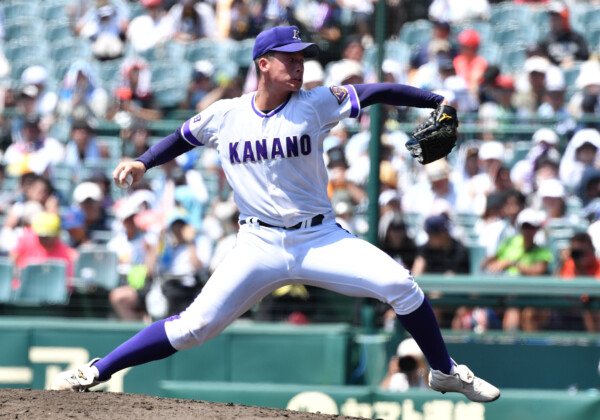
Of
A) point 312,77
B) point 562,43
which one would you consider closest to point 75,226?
point 312,77

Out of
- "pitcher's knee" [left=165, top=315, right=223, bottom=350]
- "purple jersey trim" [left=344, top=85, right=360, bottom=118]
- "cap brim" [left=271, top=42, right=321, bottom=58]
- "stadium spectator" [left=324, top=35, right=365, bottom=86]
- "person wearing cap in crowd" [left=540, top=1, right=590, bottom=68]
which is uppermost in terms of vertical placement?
"person wearing cap in crowd" [left=540, top=1, right=590, bottom=68]

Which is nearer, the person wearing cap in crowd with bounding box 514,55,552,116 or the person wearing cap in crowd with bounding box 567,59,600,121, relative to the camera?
the person wearing cap in crowd with bounding box 567,59,600,121

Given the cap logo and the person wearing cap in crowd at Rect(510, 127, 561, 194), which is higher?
the person wearing cap in crowd at Rect(510, 127, 561, 194)

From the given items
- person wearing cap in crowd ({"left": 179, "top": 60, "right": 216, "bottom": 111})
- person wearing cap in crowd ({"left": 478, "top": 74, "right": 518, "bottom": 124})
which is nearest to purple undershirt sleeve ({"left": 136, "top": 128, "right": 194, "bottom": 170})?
person wearing cap in crowd ({"left": 478, "top": 74, "right": 518, "bottom": 124})

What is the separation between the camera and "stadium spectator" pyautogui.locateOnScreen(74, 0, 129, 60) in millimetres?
9750

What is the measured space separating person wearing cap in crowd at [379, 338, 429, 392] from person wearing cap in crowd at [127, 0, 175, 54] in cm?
519

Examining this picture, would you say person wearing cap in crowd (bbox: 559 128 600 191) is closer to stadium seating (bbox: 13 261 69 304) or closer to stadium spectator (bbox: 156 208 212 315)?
stadium spectator (bbox: 156 208 212 315)

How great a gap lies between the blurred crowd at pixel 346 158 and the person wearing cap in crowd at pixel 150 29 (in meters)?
0.03

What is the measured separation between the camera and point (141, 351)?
3.82m

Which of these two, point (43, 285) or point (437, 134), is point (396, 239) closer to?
point (437, 134)

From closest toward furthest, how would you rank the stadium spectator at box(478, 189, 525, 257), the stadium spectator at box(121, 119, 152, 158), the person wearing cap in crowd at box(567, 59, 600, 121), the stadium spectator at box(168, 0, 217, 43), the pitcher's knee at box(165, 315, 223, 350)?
the pitcher's knee at box(165, 315, 223, 350) → the stadium spectator at box(478, 189, 525, 257) → the person wearing cap in crowd at box(567, 59, 600, 121) → the stadium spectator at box(121, 119, 152, 158) → the stadium spectator at box(168, 0, 217, 43)

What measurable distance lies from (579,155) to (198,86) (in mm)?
3606

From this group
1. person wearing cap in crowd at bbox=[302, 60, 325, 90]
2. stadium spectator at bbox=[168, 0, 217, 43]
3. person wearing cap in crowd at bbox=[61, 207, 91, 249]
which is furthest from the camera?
stadium spectator at bbox=[168, 0, 217, 43]

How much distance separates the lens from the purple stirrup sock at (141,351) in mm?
3803
